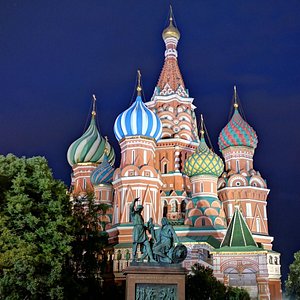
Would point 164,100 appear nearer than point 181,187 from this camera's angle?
No

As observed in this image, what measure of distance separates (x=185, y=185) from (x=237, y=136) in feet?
20.6

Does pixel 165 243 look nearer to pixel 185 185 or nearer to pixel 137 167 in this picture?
pixel 137 167

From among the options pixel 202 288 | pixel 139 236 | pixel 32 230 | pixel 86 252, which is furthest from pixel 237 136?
pixel 139 236

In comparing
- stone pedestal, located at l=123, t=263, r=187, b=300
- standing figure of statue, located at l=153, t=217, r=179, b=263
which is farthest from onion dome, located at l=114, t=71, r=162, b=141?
stone pedestal, located at l=123, t=263, r=187, b=300

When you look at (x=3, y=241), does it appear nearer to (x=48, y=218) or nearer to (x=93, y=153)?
(x=48, y=218)

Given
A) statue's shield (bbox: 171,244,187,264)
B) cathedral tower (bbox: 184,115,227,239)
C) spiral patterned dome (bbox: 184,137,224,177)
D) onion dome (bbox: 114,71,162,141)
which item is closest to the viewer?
statue's shield (bbox: 171,244,187,264)

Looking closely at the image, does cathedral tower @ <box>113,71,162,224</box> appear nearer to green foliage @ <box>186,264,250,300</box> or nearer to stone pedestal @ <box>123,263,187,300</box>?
green foliage @ <box>186,264,250,300</box>

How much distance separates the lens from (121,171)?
32.8 m

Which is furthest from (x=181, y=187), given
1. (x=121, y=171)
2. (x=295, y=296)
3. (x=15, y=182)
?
(x=15, y=182)

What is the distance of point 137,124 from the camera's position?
33500mm

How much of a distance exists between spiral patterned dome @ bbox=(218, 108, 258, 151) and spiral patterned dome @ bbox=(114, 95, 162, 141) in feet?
23.3

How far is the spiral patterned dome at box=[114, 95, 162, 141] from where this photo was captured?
33.5 metres

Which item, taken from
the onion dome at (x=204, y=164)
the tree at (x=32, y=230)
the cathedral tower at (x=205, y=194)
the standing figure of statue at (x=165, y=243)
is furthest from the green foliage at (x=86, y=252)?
the onion dome at (x=204, y=164)

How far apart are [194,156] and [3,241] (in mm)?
20477
